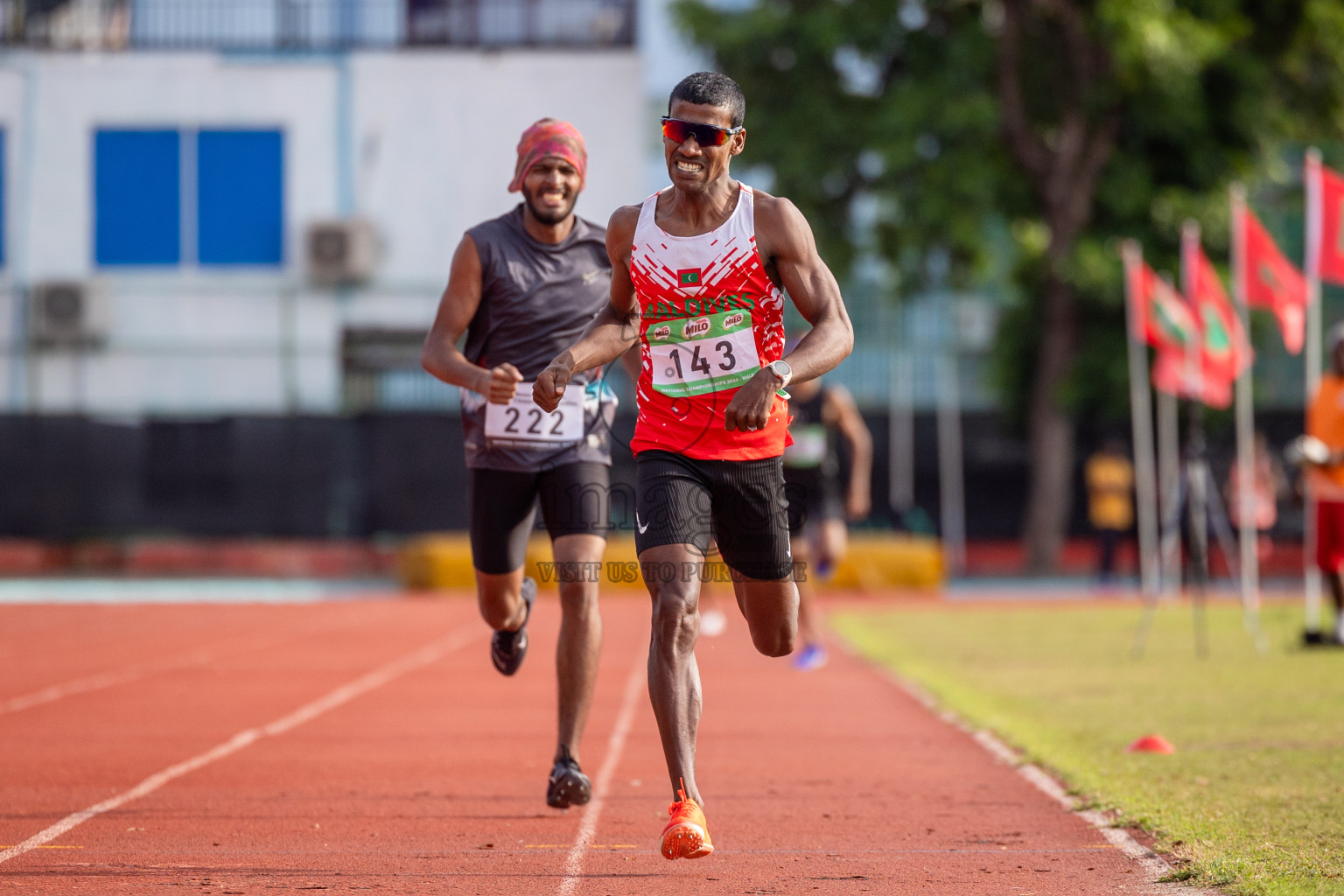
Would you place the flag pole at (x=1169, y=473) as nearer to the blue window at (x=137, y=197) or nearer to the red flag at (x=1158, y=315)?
the red flag at (x=1158, y=315)

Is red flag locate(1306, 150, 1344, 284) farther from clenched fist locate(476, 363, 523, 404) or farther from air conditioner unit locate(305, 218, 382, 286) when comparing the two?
air conditioner unit locate(305, 218, 382, 286)

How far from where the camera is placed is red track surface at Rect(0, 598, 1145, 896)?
4895 mm

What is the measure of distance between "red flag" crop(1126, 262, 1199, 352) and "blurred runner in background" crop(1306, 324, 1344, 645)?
2799 mm

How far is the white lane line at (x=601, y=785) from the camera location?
4906mm

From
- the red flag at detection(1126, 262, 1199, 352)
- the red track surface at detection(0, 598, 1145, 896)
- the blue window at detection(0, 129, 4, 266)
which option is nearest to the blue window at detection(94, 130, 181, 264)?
the blue window at detection(0, 129, 4, 266)

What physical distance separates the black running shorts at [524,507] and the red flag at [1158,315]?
963 cm

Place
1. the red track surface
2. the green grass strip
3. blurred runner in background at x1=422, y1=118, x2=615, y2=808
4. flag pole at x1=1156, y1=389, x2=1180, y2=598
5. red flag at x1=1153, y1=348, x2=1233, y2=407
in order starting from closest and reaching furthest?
the red track surface < the green grass strip < blurred runner in background at x1=422, y1=118, x2=615, y2=808 < red flag at x1=1153, y1=348, x2=1233, y2=407 < flag pole at x1=1156, y1=389, x2=1180, y2=598

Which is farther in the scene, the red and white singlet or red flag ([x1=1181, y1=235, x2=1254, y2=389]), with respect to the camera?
red flag ([x1=1181, y1=235, x2=1254, y2=389])

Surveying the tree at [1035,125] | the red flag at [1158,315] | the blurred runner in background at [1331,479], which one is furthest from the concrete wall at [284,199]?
the blurred runner in background at [1331,479]

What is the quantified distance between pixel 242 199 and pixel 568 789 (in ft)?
76.7

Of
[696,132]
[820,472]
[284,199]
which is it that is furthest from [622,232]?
[284,199]

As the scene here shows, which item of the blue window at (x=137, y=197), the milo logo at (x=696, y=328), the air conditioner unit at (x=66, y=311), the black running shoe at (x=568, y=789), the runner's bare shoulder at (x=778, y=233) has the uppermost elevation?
the blue window at (x=137, y=197)

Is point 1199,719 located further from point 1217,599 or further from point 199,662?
point 1217,599

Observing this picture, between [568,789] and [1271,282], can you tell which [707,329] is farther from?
[1271,282]
